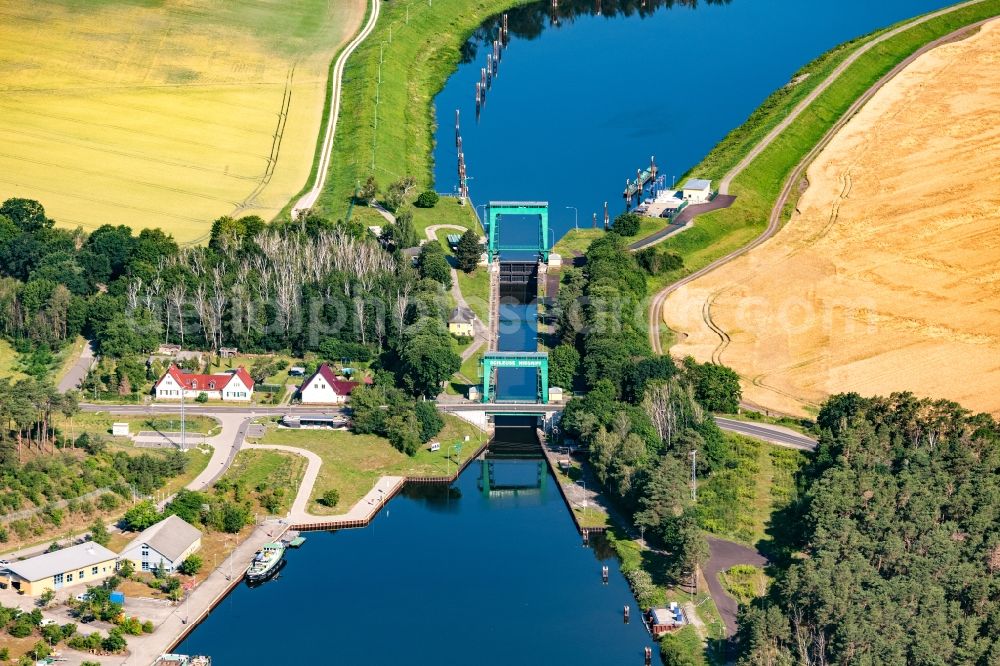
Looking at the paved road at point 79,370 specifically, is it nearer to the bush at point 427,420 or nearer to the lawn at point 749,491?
the bush at point 427,420

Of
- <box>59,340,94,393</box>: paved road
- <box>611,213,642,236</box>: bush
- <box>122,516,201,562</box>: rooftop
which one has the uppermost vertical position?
<box>611,213,642,236</box>: bush

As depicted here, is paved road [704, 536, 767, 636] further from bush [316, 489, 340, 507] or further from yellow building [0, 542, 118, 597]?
yellow building [0, 542, 118, 597]

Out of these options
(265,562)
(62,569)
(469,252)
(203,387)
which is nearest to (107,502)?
(62,569)

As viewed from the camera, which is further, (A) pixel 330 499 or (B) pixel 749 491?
(B) pixel 749 491

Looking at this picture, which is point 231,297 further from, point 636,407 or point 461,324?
point 636,407

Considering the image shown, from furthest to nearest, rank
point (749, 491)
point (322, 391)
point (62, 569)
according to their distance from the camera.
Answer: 1. point (322, 391)
2. point (749, 491)
3. point (62, 569)

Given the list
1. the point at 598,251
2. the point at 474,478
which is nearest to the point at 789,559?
the point at 474,478

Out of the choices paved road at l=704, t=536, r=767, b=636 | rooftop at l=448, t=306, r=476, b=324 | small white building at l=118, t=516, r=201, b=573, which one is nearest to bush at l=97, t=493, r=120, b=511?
small white building at l=118, t=516, r=201, b=573
